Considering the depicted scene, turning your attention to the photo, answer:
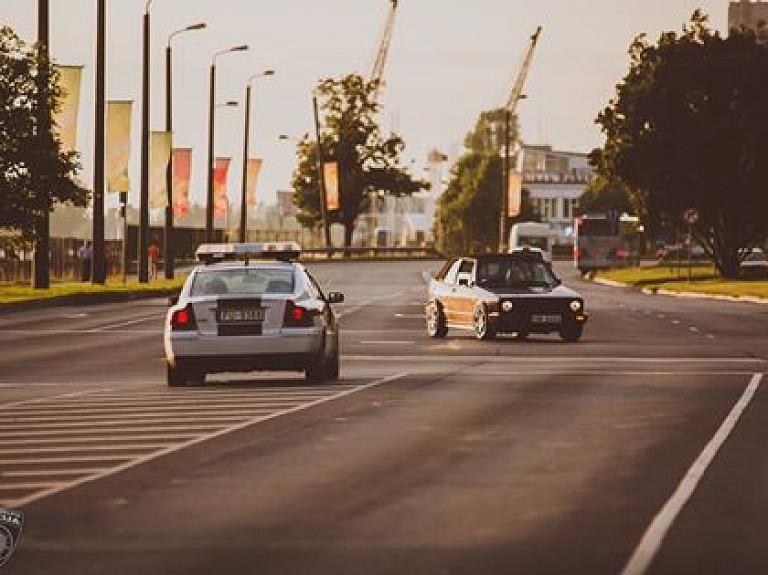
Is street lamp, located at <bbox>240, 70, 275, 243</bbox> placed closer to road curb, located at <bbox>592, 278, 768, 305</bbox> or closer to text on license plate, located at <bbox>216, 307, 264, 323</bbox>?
road curb, located at <bbox>592, 278, 768, 305</bbox>

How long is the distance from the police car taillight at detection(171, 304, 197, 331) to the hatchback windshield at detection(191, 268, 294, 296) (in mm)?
390

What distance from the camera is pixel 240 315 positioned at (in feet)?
82.7

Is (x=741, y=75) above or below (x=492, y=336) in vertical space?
above

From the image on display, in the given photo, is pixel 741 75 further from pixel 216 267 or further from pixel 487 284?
pixel 216 267

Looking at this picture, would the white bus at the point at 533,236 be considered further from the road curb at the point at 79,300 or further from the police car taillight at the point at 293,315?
the police car taillight at the point at 293,315

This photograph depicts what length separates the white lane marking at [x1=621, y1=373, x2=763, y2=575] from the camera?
10727 mm

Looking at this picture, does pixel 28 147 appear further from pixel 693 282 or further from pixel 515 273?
pixel 693 282

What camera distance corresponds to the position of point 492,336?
3919 cm

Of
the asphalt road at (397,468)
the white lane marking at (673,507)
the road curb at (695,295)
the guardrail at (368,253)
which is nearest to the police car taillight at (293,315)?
the asphalt road at (397,468)

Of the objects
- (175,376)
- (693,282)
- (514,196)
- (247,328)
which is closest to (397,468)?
(247,328)

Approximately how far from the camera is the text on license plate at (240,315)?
25.2 m

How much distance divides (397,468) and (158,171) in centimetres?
6727

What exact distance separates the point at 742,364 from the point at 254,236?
130919 millimetres

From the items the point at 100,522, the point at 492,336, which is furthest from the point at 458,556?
the point at 492,336
